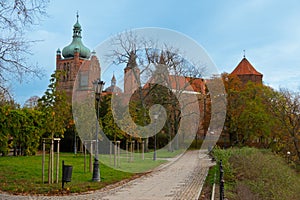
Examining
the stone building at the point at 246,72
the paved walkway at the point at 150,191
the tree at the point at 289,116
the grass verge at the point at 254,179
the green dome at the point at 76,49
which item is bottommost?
the paved walkway at the point at 150,191

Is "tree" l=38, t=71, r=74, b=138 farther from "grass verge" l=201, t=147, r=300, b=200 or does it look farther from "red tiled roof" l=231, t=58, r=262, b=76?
"red tiled roof" l=231, t=58, r=262, b=76

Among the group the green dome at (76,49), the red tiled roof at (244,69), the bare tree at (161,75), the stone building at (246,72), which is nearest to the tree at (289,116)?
the bare tree at (161,75)

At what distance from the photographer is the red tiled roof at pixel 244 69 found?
2331 inches

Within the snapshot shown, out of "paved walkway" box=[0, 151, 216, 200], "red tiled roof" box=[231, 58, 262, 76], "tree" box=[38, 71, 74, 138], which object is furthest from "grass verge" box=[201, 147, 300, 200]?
"red tiled roof" box=[231, 58, 262, 76]

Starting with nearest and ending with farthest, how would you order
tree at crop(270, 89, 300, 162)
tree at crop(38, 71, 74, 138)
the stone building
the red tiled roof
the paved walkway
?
1. the paved walkway
2. tree at crop(38, 71, 74, 138)
3. tree at crop(270, 89, 300, 162)
4. the stone building
5. the red tiled roof

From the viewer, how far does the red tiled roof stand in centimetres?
5922

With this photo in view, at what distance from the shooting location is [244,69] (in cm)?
5981

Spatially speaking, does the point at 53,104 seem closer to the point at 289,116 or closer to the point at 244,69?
the point at 289,116

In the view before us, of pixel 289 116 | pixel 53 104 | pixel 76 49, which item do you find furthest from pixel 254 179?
pixel 76 49

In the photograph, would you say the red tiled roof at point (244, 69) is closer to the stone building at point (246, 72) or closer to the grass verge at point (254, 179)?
the stone building at point (246, 72)

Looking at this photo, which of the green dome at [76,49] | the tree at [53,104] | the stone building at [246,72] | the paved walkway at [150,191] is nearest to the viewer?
the paved walkway at [150,191]

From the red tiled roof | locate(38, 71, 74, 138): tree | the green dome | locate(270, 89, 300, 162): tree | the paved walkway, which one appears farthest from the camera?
the green dome

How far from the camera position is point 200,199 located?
10.1 metres

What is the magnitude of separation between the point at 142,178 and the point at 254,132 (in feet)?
74.0
